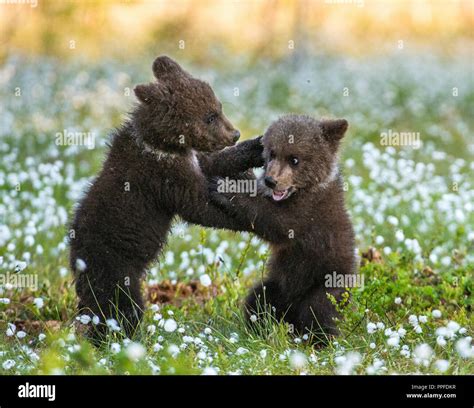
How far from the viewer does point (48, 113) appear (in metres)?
13.3

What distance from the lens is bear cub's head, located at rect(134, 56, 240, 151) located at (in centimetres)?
665

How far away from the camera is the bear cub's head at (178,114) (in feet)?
21.8

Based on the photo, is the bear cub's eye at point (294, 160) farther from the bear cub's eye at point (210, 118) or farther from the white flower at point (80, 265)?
the white flower at point (80, 265)

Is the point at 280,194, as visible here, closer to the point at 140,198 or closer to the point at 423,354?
the point at 140,198

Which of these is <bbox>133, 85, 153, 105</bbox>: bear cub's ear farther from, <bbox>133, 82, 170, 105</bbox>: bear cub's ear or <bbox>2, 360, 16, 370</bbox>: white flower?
<bbox>2, 360, 16, 370</bbox>: white flower

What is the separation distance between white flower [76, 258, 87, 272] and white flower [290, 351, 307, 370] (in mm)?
1621

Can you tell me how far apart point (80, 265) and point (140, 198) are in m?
0.69

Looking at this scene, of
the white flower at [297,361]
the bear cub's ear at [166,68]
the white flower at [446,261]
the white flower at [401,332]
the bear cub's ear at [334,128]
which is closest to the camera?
the white flower at [297,361]

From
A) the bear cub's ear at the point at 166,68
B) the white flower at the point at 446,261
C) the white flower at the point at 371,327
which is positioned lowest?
the white flower at the point at 371,327

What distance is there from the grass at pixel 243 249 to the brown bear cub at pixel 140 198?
1.16 feet

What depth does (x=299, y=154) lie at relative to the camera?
6664mm

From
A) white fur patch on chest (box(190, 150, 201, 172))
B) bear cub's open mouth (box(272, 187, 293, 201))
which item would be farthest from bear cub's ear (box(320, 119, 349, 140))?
white fur patch on chest (box(190, 150, 201, 172))

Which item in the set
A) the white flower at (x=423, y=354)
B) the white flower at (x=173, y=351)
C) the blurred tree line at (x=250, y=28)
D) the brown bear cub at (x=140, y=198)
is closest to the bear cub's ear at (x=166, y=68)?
the brown bear cub at (x=140, y=198)

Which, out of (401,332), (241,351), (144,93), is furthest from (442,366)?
(144,93)
